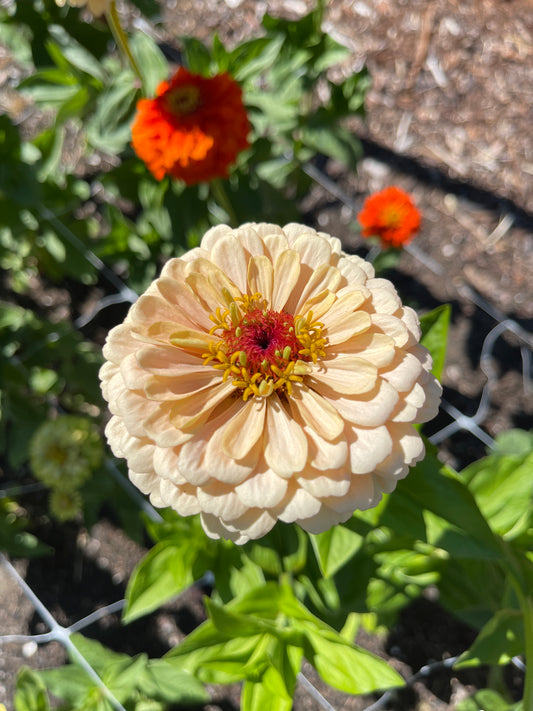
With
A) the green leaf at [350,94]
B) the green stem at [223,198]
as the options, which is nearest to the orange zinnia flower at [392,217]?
the green leaf at [350,94]

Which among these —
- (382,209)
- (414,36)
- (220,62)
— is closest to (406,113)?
(414,36)

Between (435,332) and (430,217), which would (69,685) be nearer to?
(435,332)

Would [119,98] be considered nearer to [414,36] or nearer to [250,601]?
[250,601]

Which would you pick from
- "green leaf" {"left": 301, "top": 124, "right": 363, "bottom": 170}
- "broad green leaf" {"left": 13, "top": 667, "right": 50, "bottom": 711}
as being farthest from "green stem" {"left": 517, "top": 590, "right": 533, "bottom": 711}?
"green leaf" {"left": 301, "top": 124, "right": 363, "bottom": 170}

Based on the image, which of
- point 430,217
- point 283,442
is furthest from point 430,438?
point 283,442

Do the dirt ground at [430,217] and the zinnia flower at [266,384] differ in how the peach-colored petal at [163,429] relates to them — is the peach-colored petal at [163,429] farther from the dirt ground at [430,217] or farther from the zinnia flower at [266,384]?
the dirt ground at [430,217]

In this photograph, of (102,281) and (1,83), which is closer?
(102,281)

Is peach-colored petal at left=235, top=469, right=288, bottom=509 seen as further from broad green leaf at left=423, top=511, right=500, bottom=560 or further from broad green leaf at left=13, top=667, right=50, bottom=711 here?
broad green leaf at left=13, top=667, right=50, bottom=711

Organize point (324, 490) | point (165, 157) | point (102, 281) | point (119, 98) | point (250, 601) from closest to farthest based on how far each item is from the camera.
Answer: point (324, 490)
point (250, 601)
point (165, 157)
point (119, 98)
point (102, 281)
